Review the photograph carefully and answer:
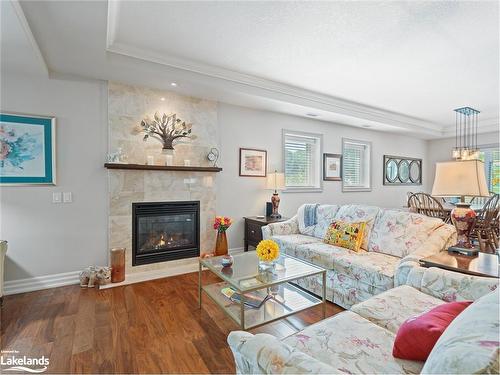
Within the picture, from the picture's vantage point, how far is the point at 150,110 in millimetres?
3375

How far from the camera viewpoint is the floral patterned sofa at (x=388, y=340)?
25.4 inches

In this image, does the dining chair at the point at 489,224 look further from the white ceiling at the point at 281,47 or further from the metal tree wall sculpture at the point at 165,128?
the metal tree wall sculpture at the point at 165,128

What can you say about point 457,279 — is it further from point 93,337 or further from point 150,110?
point 150,110

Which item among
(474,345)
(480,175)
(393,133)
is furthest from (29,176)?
(393,133)

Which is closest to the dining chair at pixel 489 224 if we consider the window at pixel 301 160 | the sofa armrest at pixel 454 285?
the window at pixel 301 160

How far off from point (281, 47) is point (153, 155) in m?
2.07

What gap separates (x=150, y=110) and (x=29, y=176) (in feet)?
5.06

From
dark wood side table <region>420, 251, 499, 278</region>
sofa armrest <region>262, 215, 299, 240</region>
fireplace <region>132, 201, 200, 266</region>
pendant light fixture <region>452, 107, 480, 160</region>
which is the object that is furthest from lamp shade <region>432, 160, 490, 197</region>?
pendant light fixture <region>452, 107, 480, 160</region>

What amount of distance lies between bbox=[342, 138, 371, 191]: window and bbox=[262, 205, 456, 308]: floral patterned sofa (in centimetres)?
259

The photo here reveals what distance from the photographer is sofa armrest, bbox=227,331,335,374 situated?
0.81 m

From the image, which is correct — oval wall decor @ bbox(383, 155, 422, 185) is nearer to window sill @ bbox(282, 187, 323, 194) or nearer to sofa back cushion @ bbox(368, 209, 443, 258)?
window sill @ bbox(282, 187, 323, 194)

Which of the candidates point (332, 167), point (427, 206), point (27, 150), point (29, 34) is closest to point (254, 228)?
point (332, 167)

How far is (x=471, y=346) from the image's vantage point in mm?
632
